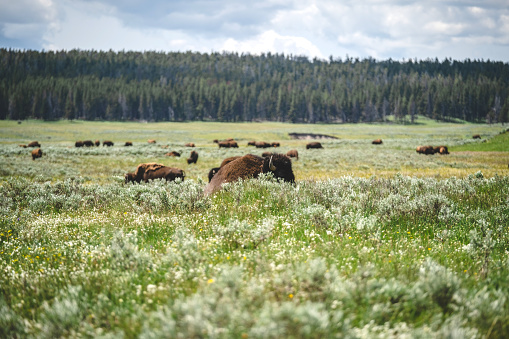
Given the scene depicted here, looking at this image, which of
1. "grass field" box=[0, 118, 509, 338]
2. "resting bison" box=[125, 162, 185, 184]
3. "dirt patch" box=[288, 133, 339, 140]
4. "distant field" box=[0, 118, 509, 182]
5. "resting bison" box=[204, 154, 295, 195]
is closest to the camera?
"grass field" box=[0, 118, 509, 338]

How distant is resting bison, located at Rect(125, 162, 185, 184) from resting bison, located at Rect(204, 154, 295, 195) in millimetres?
3697

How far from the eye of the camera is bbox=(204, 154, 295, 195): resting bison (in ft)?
33.3

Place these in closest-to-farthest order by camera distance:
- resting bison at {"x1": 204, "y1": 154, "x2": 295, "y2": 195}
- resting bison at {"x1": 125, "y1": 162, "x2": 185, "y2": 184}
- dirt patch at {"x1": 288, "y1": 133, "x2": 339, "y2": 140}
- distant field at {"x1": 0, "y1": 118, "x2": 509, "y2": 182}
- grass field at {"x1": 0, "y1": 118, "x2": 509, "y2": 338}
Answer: grass field at {"x1": 0, "y1": 118, "x2": 509, "y2": 338} → resting bison at {"x1": 204, "y1": 154, "x2": 295, "y2": 195} → resting bison at {"x1": 125, "y1": 162, "x2": 185, "y2": 184} → distant field at {"x1": 0, "y1": 118, "x2": 509, "y2": 182} → dirt patch at {"x1": 288, "y1": 133, "x2": 339, "y2": 140}

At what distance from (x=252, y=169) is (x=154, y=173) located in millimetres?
5887

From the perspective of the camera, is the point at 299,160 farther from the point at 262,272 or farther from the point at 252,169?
the point at 262,272

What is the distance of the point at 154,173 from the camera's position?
1409cm

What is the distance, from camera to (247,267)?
11.3 feet

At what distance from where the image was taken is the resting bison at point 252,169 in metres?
10.1

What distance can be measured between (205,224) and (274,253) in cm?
195

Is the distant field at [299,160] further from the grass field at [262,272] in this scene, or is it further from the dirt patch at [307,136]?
the grass field at [262,272]

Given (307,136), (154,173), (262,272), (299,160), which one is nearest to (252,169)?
(154,173)

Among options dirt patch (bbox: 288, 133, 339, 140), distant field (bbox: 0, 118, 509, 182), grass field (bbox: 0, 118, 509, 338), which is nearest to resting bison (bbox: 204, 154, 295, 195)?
distant field (bbox: 0, 118, 509, 182)

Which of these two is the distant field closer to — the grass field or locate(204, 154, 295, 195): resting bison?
locate(204, 154, 295, 195): resting bison

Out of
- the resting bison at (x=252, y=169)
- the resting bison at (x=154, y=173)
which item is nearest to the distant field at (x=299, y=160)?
the resting bison at (x=154, y=173)
